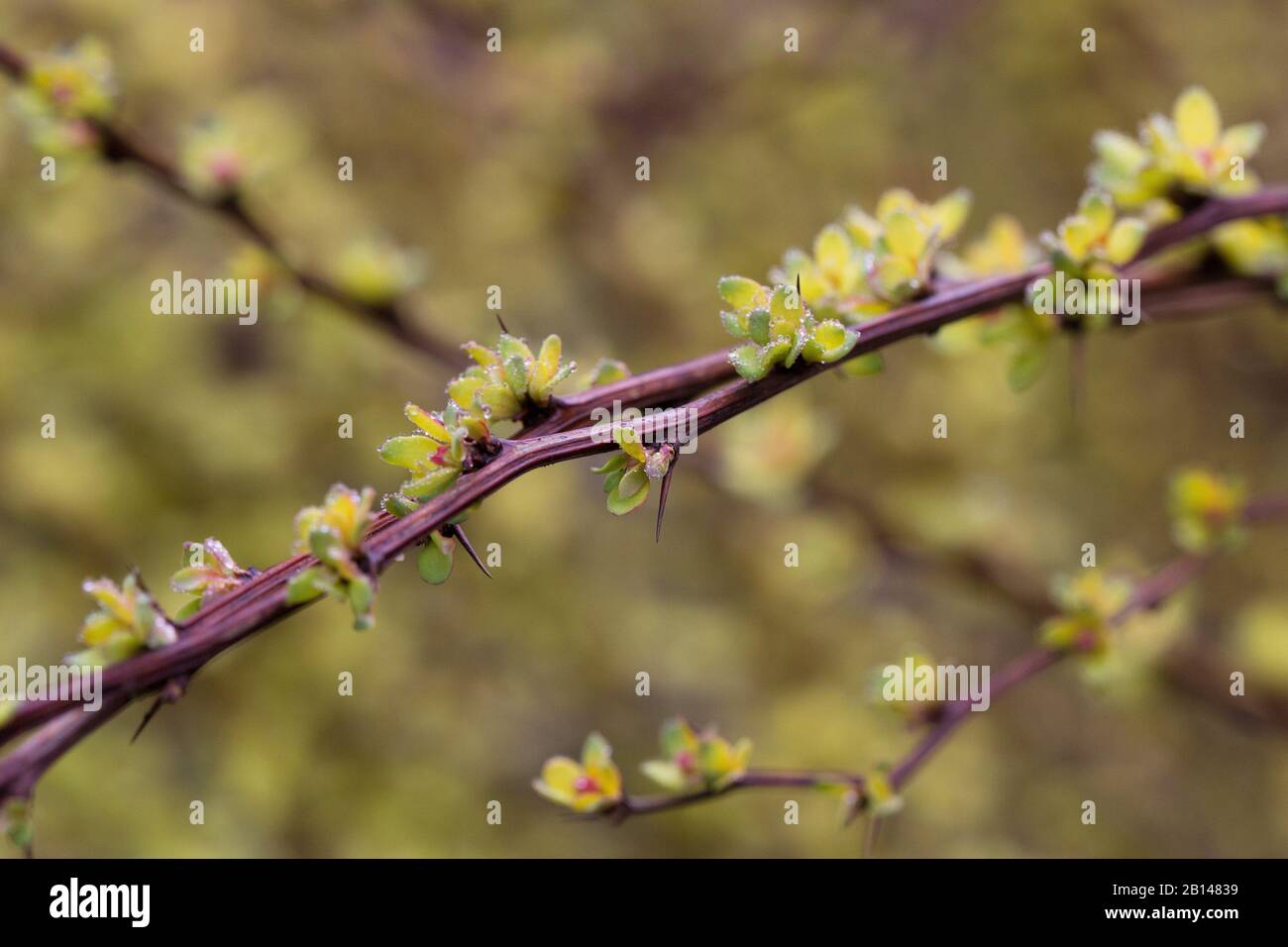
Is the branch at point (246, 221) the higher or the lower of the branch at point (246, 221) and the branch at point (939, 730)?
the higher

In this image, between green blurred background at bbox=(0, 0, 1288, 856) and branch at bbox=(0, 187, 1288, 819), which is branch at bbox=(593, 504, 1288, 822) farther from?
green blurred background at bbox=(0, 0, 1288, 856)

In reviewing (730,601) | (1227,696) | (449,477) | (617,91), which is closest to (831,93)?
(617,91)

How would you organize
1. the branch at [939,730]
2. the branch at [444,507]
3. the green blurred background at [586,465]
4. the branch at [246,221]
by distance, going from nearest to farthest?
1. the branch at [444,507]
2. the branch at [939,730]
3. the branch at [246,221]
4. the green blurred background at [586,465]

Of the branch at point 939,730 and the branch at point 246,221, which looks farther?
the branch at point 246,221

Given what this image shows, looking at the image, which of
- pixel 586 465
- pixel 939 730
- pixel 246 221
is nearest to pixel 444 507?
pixel 939 730

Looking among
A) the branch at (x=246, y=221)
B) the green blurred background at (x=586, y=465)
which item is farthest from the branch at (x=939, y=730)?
the branch at (x=246, y=221)

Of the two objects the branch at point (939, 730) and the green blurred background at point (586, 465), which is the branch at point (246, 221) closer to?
the green blurred background at point (586, 465)
